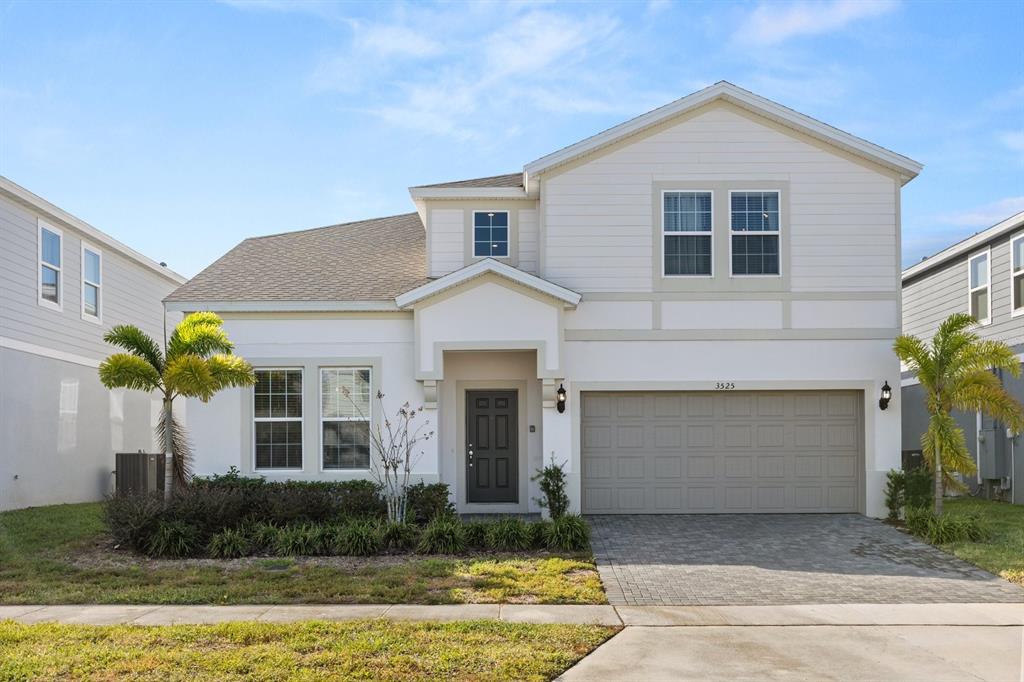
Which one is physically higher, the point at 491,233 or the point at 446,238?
the point at 491,233

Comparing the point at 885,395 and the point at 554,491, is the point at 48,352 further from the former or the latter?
the point at 885,395

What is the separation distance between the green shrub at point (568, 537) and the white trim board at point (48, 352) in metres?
11.1

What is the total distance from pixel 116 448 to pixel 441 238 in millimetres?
10550

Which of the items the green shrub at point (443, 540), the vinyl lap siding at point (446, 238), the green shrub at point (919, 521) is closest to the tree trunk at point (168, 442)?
the green shrub at point (443, 540)

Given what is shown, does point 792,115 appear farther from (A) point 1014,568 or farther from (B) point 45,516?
(B) point 45,516

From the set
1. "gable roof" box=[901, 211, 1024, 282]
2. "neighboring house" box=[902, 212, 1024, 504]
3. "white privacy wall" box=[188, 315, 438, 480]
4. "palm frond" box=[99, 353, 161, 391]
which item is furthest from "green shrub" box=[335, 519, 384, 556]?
"gable roof" box=[901, 211, 1024, 282]

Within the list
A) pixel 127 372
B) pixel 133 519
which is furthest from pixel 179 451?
pixel 133 519

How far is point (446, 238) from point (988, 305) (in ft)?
39.0

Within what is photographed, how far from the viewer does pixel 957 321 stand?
49.5 ft

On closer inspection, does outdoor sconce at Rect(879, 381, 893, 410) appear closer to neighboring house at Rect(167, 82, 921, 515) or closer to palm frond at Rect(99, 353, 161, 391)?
neighboring house at Rect(167, 82, 921, 515)

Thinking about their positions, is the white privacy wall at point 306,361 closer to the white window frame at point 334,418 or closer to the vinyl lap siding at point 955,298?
the white window frame at point 334,418

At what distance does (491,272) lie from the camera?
15.7 metres

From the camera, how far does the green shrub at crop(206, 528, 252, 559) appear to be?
13.0 metres

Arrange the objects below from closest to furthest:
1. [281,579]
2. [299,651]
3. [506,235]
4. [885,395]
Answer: [299,651]
[281,579]
[885,395]
[506,235]
